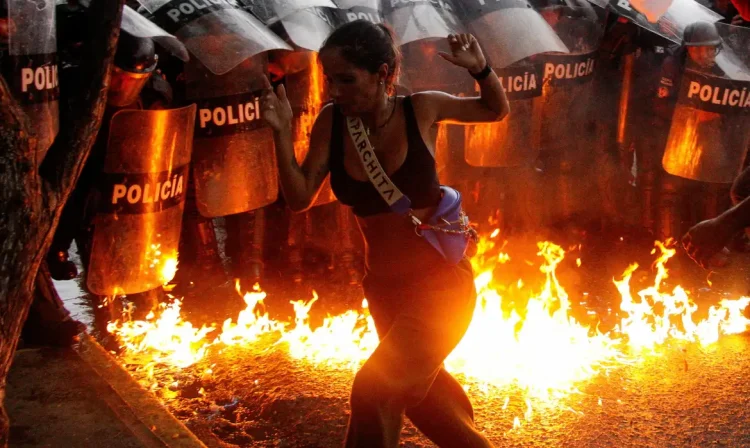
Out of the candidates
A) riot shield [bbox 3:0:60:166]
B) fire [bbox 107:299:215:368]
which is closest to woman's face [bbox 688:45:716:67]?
fire [bbox 107:299:215:368]

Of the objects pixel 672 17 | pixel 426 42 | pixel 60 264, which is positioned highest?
pixel 426 42

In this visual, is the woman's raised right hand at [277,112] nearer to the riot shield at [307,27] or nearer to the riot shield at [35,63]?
the riot shield at [35,63]

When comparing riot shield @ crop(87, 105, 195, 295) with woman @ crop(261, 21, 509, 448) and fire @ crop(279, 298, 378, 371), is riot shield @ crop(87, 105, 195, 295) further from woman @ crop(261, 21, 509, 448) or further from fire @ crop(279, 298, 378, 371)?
woman @ crop(261, 21, 509, 448)

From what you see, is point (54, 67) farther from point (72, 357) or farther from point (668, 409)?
point (668, 409)

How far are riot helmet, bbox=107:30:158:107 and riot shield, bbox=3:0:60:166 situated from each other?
384 millimetres

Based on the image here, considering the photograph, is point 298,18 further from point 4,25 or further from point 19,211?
point 19,211

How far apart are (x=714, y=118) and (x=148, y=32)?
4.51 m

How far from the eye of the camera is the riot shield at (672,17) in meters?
6.64

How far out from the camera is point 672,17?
691 centimetres

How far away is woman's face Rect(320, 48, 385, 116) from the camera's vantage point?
2977 millimetres

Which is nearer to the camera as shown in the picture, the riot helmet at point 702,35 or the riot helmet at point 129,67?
the riot helmet at point 129,67

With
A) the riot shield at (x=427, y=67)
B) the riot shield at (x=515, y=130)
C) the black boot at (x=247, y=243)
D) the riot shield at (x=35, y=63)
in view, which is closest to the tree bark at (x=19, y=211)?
the riot shield at (x=35, y=63)

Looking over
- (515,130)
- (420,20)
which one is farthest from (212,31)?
(515,130)

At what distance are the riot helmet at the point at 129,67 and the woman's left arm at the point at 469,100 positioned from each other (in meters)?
1.86
